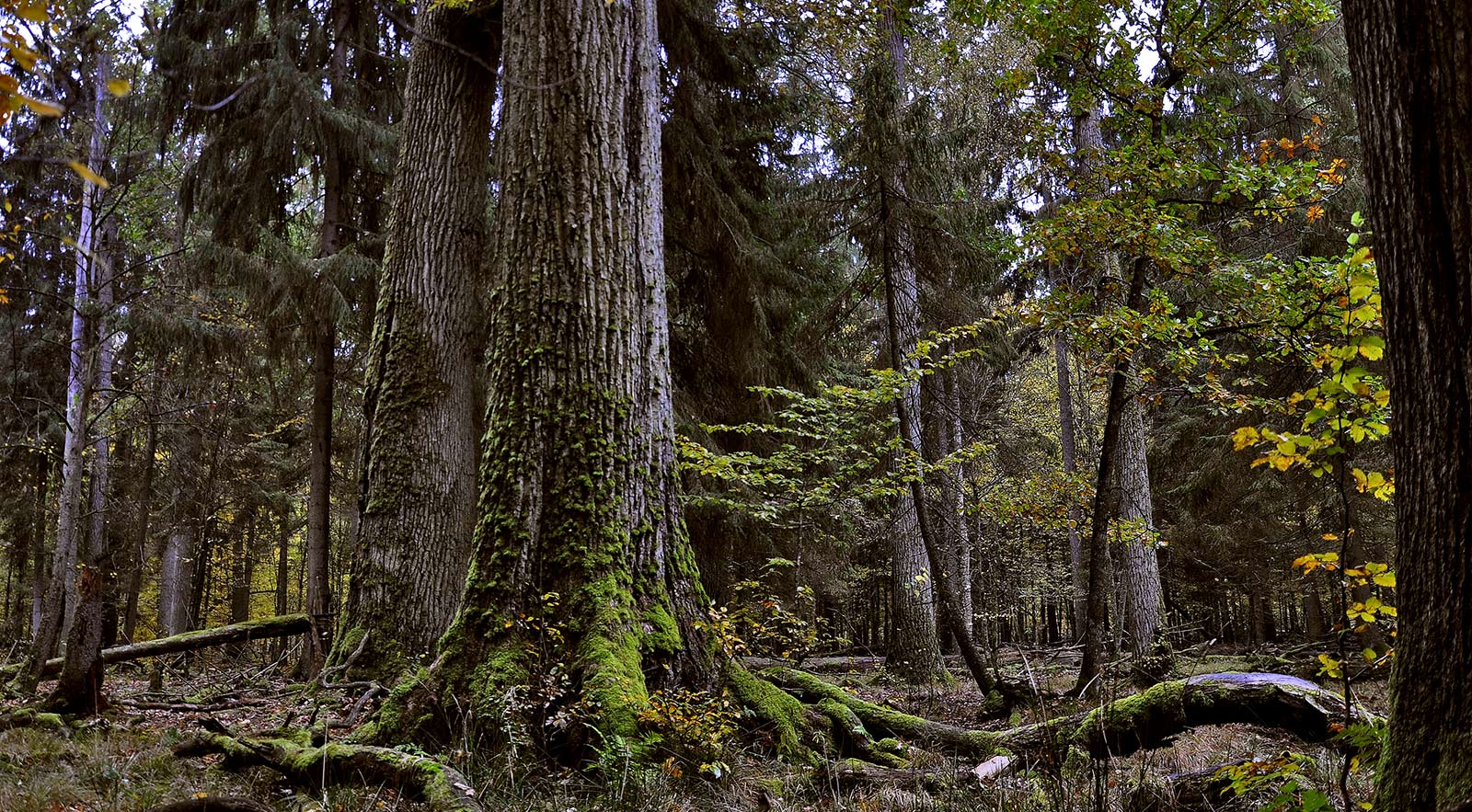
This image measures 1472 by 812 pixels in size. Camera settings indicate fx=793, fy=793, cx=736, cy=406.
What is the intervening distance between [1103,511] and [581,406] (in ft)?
16.0

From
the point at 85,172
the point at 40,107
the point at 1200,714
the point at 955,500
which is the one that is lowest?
the point at 1200,714

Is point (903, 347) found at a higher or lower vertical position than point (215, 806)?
higher

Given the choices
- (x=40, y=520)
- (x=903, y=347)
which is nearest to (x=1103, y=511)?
(x=903, y=347)

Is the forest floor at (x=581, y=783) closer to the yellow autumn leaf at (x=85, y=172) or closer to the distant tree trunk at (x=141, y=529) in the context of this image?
the yellow autumn leaf at (x=85, y=172)

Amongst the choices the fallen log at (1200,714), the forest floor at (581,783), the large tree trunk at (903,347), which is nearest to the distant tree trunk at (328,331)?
the forest floor at (581,783)

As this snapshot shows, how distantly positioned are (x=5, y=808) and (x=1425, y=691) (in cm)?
478

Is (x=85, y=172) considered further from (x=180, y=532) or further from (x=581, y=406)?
(x=180, y=532)

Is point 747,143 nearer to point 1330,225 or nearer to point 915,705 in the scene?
point 915,705

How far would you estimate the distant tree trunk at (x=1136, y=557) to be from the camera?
11242 millimetres

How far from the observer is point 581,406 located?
4734 millimetres

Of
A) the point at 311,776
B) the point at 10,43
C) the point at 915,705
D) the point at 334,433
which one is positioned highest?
the point at 334,433

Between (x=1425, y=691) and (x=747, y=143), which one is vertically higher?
(x=747, y=143)

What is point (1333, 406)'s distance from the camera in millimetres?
2744

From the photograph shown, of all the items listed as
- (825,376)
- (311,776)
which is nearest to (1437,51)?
(311,776)
